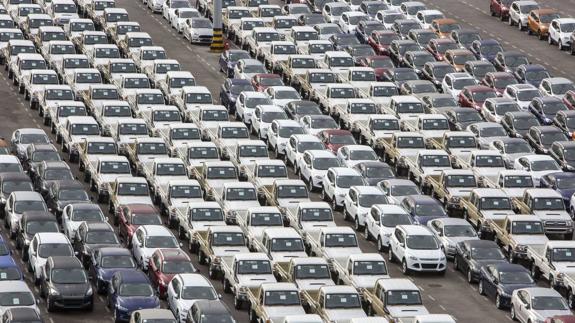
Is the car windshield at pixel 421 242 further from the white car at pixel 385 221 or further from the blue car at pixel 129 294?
the blue car at pixel 129 294

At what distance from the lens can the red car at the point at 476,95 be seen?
10762cm

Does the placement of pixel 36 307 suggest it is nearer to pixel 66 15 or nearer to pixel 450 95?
pixel 450 95

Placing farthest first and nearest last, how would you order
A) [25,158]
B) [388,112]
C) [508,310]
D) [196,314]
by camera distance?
1. [388,112]
2. [25,158]
3. [508,310]
4. [196,314]

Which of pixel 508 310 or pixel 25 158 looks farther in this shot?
pixel 25 158

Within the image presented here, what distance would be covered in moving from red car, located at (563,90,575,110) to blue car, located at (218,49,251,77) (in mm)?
17140

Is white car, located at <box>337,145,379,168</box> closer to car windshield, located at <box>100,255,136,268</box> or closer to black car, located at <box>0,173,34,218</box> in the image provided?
black car, located at <box>0,173,34,218</box>

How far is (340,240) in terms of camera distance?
280 ft

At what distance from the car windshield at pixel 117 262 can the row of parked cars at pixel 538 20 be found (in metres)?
46.7

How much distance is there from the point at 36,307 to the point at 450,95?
36764 millimetres

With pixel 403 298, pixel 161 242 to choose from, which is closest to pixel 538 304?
pixel 403 298

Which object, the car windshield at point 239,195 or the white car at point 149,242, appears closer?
the white car at point 149,242

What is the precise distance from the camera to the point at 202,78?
4555 inches

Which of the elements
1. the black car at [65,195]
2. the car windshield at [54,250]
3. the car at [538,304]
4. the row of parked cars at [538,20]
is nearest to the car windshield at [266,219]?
the black car at [65,195]

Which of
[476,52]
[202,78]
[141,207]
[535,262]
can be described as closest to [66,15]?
[202,78]
